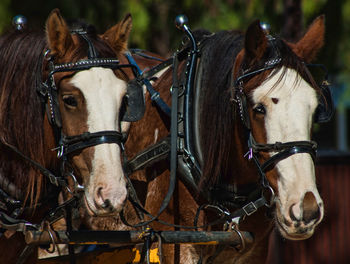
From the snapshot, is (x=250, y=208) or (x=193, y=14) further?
(x=193, y=14)

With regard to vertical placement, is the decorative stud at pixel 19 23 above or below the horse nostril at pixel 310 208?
above

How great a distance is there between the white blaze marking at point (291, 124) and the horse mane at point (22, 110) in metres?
1.04

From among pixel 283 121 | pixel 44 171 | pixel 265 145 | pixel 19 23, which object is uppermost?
pixel 19 23

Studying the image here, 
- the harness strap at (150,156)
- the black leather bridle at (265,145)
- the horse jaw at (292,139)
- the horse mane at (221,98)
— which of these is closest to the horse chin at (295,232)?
the horse jaw at (292,139)

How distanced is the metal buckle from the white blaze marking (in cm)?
26

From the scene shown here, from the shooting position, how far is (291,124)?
296cm

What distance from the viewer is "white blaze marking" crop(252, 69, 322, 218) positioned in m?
2.90

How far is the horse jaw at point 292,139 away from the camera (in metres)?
2.87

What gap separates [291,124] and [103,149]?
0.87m

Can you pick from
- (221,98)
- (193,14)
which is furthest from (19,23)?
(193,14)

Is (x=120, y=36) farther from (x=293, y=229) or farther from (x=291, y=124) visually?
(x=293, y=229)

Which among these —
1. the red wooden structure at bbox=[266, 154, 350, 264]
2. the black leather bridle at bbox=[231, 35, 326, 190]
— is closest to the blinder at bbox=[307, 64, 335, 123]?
the black leather bridle at bbox=[231, 35, 326, 190]

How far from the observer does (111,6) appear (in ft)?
23.6

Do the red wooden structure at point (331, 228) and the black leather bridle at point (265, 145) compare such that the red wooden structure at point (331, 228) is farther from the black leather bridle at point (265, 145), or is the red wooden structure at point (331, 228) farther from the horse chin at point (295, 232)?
the horse chin at point (295, 232)
